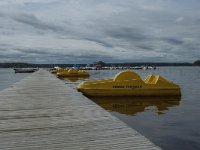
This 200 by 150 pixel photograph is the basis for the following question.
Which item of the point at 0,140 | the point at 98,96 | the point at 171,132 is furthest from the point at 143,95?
the point at 0,140

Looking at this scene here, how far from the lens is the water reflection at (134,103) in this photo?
67.8 feet

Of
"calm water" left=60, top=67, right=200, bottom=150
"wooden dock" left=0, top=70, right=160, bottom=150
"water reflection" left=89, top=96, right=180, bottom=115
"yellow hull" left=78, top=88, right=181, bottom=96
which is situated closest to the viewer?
"wooden dock" left=0, top=70, right=160, bottom=150

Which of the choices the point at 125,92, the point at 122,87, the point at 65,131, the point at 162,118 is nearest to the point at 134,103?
the point at 125,92

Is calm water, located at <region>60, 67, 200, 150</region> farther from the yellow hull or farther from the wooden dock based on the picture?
the wooden dock

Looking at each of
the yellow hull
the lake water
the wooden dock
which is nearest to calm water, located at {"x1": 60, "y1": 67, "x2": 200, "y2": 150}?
the lake water

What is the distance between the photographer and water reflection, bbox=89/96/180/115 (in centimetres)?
2067

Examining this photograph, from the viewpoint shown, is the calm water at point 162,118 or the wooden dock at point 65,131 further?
the calm water at point 162,118

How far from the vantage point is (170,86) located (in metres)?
27.0

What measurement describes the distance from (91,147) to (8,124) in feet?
12.3

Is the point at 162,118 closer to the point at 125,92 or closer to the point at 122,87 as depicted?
the point at 125,92

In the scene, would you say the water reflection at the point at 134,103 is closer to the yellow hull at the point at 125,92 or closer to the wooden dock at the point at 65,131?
the yellow hull at the point at 125,92

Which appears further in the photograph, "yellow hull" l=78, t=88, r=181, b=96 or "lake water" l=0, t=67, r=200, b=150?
"yellow hull" l=78, t=88, r=181, b=96

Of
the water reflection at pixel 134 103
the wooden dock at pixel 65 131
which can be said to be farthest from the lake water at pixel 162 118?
the wooden dock at pixel 65 131

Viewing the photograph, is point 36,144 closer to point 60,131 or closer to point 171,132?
point 60,131
